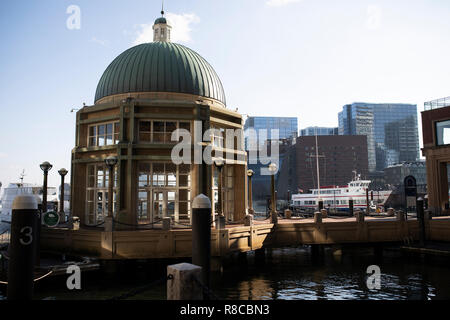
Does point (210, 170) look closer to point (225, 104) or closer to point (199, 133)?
point (199, 133)

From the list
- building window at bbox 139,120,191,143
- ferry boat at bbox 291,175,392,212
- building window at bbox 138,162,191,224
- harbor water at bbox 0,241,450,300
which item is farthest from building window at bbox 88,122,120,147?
ferry boat at bbox 291,175,392,212

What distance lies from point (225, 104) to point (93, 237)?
15082mm

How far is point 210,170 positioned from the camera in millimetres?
25250

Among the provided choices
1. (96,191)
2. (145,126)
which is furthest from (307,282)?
(96,191)

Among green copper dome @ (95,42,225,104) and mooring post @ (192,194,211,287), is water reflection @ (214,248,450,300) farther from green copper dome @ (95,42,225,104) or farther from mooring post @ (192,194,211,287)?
green copper dome @ (95,42,225,104)

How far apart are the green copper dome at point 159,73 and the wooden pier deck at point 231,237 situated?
34.6 feet

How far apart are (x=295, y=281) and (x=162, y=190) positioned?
1048cm

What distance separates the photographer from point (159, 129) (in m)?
25.7

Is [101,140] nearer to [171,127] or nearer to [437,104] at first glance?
[171,127]

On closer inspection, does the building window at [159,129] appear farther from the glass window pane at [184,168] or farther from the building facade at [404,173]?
the building facade at [404,173]

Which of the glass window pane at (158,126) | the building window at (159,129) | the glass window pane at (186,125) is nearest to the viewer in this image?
the building window at (159,129)

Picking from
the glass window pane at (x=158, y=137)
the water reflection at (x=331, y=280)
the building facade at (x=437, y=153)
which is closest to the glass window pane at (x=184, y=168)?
the glass window pane at (x=158, y=137)

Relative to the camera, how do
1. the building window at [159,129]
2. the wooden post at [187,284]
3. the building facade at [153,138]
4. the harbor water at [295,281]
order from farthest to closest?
1. the building window at [159,129]
2. the building facade at [153,138]
3. the harbor water at [295,281]
4. the wooden post at [187,284]

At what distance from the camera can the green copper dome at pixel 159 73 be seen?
26484 mm
